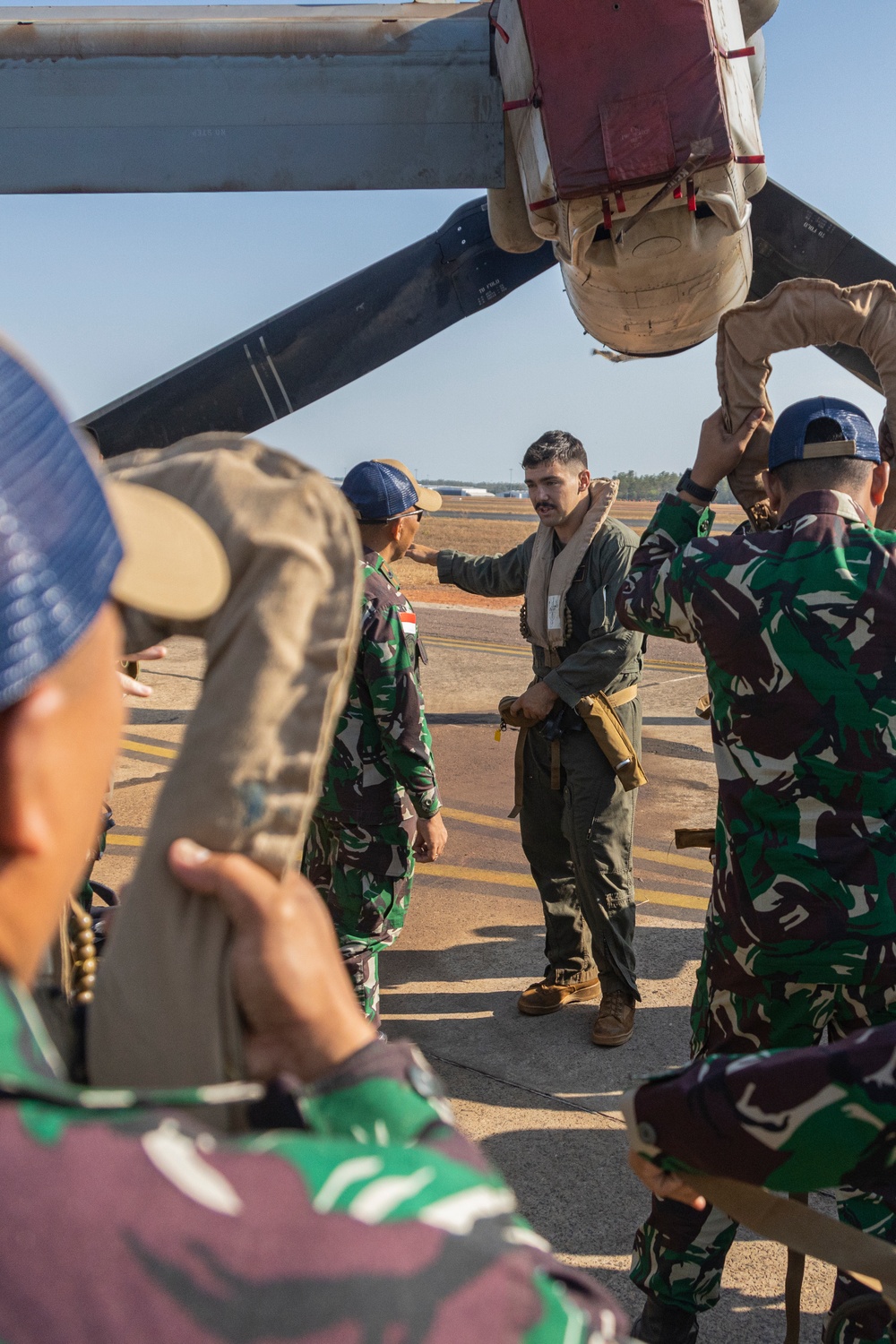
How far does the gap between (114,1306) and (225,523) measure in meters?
0.61

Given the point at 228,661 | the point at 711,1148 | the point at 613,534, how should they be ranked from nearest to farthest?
the point at 228,661 → the point at 711,1148 → the point at 613,534

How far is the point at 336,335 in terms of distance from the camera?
20.4ft

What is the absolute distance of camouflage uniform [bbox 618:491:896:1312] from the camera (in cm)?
232

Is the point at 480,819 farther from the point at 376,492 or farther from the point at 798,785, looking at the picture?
the point at 798,785

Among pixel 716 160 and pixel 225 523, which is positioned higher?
pixel 716 160

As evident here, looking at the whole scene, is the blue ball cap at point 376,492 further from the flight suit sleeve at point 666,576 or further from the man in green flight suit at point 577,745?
the flight suit sleeve at point 666,576

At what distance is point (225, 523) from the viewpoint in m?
0.92

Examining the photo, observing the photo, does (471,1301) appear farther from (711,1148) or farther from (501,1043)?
(501,1043)

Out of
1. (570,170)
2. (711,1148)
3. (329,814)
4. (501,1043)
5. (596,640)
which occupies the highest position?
(570,170)

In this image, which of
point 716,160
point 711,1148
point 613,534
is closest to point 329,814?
point 613,534

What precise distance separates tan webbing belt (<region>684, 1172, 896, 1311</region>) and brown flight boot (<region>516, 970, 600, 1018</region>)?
2.76 m

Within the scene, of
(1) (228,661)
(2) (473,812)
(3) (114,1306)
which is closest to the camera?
(3) (114,1306)

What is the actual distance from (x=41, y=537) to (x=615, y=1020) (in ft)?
12.2

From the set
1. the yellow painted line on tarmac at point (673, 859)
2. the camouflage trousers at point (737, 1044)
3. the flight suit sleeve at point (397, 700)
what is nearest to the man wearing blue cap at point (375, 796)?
the flight suit sleeve at point (397, 700)
